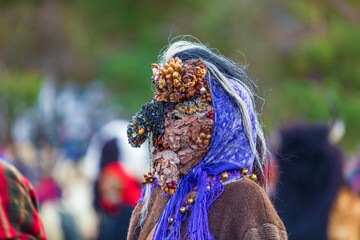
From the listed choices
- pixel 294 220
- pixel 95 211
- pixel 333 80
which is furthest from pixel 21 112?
pixel 294 220

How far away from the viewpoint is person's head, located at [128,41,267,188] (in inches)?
96.2

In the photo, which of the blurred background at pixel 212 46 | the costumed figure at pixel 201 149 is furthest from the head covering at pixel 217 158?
the blurred background at pixel 212 46

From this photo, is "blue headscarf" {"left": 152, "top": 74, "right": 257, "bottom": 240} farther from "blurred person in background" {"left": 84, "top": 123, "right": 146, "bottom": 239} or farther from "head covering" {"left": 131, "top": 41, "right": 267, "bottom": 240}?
"blurred person in background" {"left": 84, "top": 123, "right": 146, "bottom": 239}

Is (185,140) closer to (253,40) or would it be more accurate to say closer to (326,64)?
(253,40)

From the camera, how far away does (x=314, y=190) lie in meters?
4.66

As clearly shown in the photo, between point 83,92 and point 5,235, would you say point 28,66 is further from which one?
point 5,235

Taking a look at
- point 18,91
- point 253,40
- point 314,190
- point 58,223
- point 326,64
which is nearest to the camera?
point 314,190

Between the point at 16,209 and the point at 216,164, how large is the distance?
2.90 ft

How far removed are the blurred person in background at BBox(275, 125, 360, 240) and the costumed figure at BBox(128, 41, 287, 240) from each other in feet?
6.93

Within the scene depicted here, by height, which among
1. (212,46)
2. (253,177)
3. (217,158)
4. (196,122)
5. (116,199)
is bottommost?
(116,199)

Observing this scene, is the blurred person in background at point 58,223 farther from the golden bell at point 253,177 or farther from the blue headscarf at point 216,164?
the golden bell at point 253,177

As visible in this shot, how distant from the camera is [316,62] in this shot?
13.5 m

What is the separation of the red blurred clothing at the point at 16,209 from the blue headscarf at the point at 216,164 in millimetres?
545

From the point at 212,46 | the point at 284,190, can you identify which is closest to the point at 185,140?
the point at 284,190
